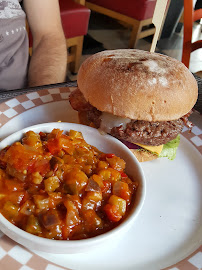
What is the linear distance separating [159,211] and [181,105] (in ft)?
1.95

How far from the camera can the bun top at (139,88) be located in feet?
4.96

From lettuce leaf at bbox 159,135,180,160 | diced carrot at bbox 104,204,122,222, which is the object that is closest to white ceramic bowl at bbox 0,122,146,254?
diced carrot at bbox 104,204,122,222

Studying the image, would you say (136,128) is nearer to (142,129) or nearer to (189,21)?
(142,129)

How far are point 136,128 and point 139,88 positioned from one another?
0.82ft

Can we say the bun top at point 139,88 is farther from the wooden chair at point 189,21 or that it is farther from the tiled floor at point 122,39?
the tiled floor at point 122,39

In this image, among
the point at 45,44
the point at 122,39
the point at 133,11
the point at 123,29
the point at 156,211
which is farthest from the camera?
the point at 123,29

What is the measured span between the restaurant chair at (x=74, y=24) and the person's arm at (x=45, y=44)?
1742mm

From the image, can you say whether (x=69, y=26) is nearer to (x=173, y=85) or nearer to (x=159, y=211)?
(x=173, y=85)

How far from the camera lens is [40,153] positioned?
4.38ft

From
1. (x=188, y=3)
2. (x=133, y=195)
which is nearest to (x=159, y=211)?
(x=133, y=195)

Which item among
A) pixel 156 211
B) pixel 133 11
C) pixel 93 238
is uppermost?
pixel 93 238

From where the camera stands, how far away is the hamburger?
1.52 metres

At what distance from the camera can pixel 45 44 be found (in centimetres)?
288

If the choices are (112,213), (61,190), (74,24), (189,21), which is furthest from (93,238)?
(74,24)
